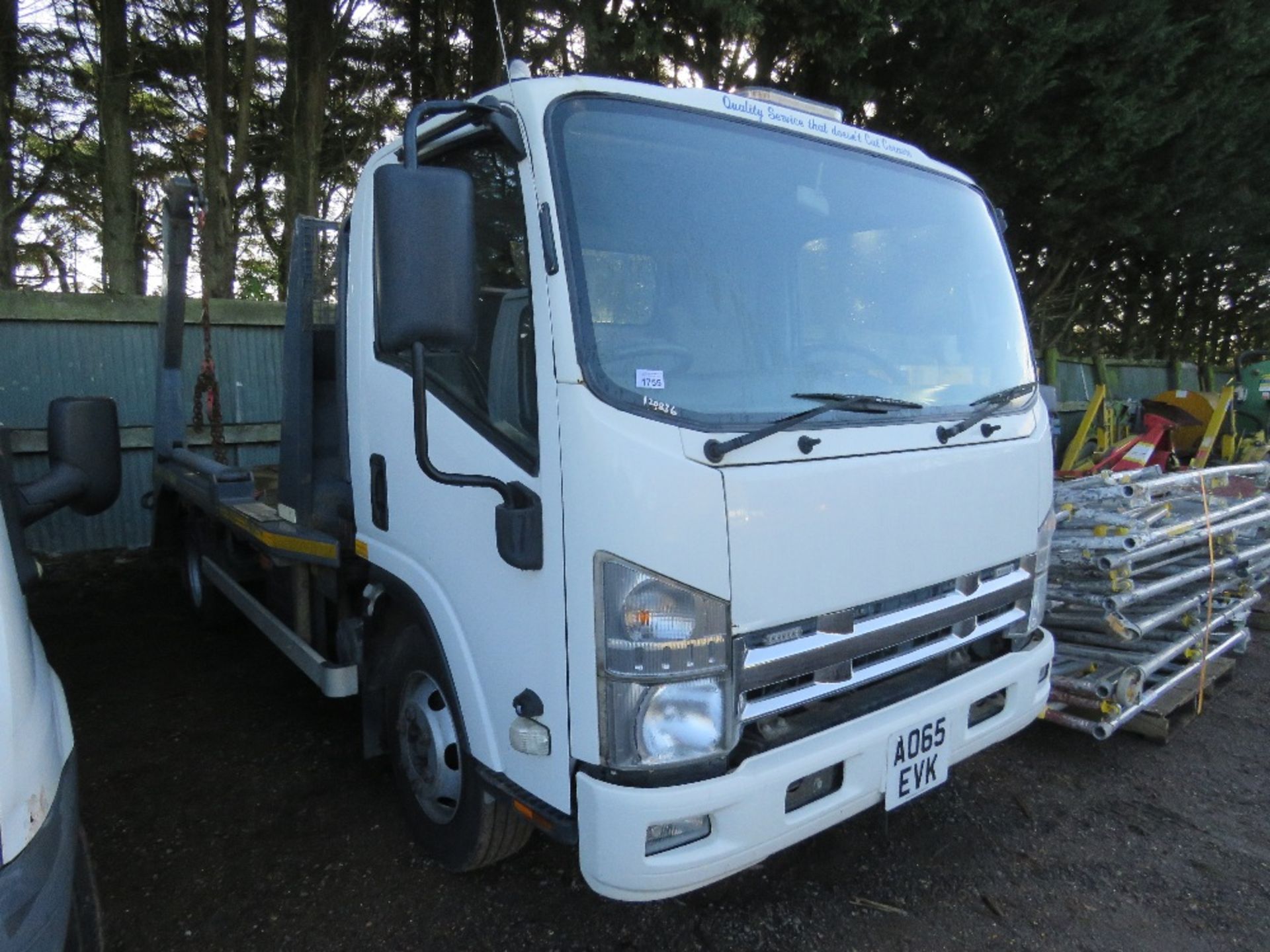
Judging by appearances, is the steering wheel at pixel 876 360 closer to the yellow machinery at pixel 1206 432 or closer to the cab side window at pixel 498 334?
the cab side window at pixel 498 334

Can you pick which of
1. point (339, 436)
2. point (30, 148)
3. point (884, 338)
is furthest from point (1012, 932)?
point (30, 148)

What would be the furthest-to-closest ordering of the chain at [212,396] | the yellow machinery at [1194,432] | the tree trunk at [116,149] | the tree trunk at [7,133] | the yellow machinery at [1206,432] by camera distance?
the yellow machinery at [1206,432] < the yellow machinery at [1194,432] < the tree trunk at [116,149] < the tree trunk at [7,133] < the chain at [212,396]

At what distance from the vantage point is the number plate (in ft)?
7.54

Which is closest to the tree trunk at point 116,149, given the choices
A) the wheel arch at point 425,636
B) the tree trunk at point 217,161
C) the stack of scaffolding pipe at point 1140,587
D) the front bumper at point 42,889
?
the tree trunk at point 217,161

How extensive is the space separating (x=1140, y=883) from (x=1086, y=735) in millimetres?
1146

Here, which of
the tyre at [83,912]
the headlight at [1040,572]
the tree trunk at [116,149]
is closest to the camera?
the tyre at [83,912]

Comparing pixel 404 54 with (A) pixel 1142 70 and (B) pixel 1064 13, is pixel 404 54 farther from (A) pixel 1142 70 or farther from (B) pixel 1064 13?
(A) pixel 1142 70

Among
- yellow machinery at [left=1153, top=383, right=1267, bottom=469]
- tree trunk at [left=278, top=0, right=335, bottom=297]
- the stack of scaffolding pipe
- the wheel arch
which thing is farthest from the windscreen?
yellow machinery at [left=1153, top=383, right=1267, bottom=469]

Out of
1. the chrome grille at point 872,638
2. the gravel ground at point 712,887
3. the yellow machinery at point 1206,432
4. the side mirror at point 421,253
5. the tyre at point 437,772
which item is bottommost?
the gravel ground at point 712,887

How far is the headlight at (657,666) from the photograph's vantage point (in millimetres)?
1921

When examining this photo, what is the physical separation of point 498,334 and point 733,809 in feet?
4.42

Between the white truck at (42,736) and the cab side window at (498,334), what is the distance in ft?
3.02

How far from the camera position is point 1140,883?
9.34ft

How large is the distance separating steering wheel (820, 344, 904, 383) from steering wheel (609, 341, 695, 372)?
0.53 metres
